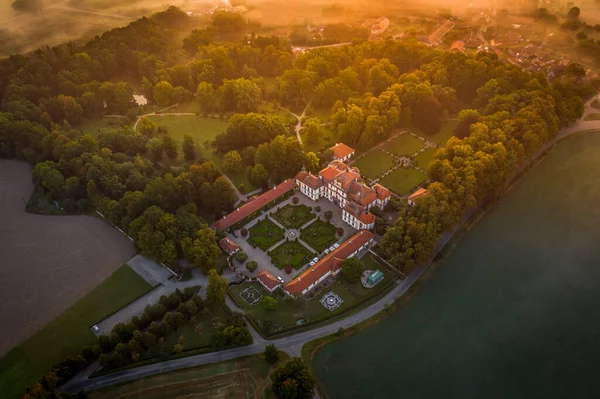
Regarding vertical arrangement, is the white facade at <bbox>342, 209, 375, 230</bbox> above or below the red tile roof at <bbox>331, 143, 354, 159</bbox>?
below

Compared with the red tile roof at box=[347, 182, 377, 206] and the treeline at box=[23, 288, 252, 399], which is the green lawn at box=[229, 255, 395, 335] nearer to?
the treeline at box=[23, 288, 252, 399]

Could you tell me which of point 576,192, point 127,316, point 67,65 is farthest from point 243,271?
point 67,65

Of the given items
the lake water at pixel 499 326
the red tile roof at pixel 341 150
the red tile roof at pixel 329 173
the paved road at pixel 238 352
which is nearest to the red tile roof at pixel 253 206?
the red tile roof at pixel 329 173

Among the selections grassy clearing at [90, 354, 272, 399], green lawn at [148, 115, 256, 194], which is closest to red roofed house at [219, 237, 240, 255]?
grassy clearing at [90, 354, 272, 399]

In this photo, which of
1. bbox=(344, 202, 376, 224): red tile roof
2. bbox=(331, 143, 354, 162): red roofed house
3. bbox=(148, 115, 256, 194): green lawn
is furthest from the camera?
bbox=(148, 115, 256, 194): green lawn

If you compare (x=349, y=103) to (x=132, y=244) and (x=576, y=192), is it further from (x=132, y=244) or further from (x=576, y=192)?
(x=132, y=244)

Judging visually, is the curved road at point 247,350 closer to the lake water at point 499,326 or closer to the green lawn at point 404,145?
the lake water at point 499,326

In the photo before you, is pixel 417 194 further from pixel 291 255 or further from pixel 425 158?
pixel 291 255
